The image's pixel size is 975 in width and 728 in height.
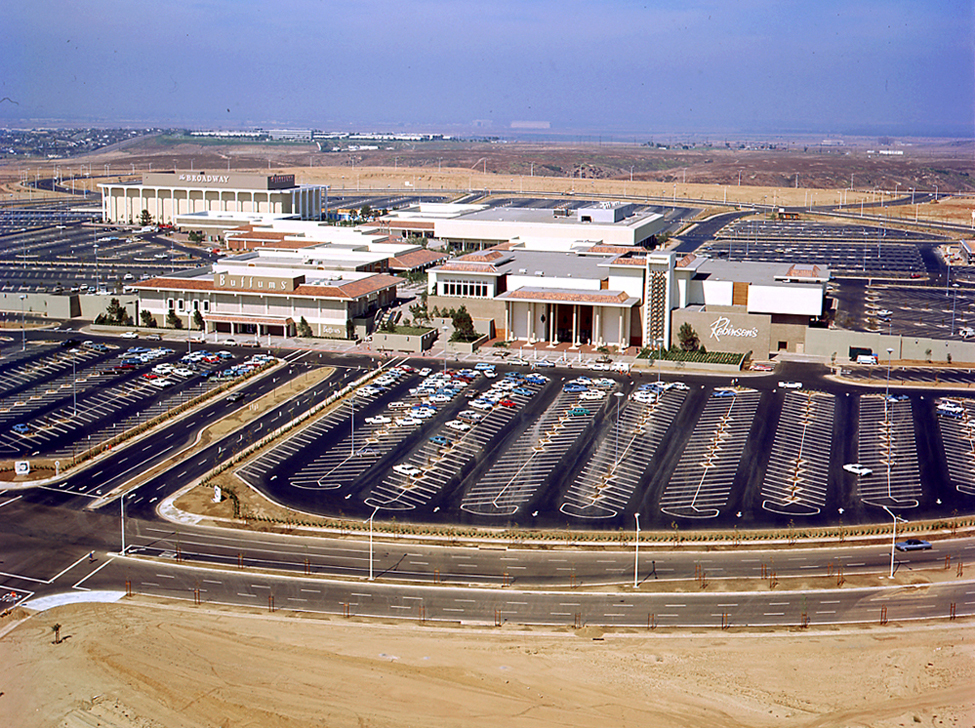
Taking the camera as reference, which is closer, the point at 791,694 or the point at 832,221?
the point at 791,694

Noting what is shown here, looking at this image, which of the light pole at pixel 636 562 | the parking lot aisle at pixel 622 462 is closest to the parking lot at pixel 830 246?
the parking lot aisle at pixel 622 462

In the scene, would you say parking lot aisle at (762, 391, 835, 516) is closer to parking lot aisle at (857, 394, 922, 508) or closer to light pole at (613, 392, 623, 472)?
parking lot aisle at (857, 394, 922, 508)

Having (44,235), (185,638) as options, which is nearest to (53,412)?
(185,638)

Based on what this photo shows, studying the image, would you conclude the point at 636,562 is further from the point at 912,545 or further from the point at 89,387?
the point at 89,387

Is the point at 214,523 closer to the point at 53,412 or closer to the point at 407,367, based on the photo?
the point at 53,412

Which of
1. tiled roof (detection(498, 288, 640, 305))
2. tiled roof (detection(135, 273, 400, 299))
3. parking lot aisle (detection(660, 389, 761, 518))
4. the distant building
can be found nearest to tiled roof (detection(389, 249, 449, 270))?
tiled roof (detection(135, 273, 400, 299))

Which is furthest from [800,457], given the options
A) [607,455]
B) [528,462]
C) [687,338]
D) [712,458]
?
[687,338]
